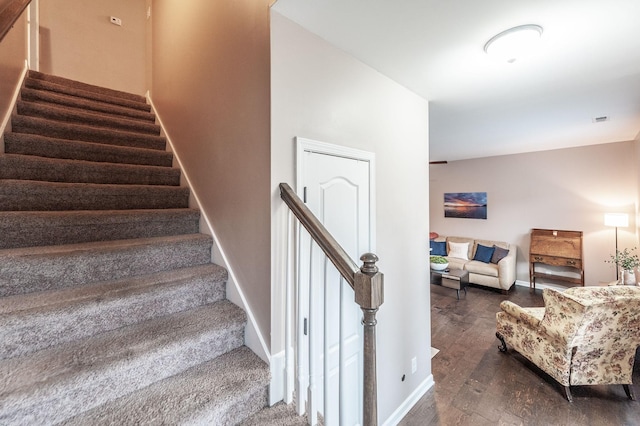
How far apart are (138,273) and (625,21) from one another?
3.04 metres

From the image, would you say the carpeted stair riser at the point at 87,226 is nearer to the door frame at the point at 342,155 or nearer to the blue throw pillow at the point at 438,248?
the door frame at the point at 342,155

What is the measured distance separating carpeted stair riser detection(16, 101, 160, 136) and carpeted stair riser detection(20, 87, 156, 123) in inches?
2.8

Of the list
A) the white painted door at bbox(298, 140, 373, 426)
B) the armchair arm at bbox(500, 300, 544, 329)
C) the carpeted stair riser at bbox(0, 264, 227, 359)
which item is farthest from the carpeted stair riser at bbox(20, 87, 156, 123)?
the armchair arm at bbox(500, 300, 544, 329)

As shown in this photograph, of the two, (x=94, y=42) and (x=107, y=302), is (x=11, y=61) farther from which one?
(x=107, y=302)

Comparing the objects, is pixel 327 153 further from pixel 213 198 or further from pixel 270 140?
pixel 213 198

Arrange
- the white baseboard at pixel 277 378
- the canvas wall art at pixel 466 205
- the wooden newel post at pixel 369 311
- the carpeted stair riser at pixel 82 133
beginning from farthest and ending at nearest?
the canvas wall art at pixel 466 205
the carpeted stair riser at pixel 82 133
the white baseboard at pixel 277 378
the wooden newel post at pixel 369 311

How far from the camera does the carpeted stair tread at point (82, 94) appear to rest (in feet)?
9.12

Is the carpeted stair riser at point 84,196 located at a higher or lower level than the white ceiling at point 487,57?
lower

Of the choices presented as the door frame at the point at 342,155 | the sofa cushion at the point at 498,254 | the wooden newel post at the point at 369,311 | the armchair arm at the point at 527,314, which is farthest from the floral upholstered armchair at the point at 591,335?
the sofa cushion at the point at 498,254

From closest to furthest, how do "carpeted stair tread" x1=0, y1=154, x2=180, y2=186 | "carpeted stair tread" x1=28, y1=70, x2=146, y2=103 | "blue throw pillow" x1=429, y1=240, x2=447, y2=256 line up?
"carpeted stair tread" x1=0, y1=154, x2=180, y2=186 → "carpeted stair tread" x1=28, y1=70, x2=146, y2=103 → "blue throw pillow" x1=429, y1=240, x2=447, y2=256

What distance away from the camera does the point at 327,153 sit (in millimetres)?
1662

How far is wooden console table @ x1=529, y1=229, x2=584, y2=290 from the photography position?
15.4 ft

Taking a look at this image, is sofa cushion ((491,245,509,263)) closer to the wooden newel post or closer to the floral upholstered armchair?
the floral upholstered armchair

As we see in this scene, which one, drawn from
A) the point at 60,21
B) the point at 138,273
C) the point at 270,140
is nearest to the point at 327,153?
the point at 270,140
